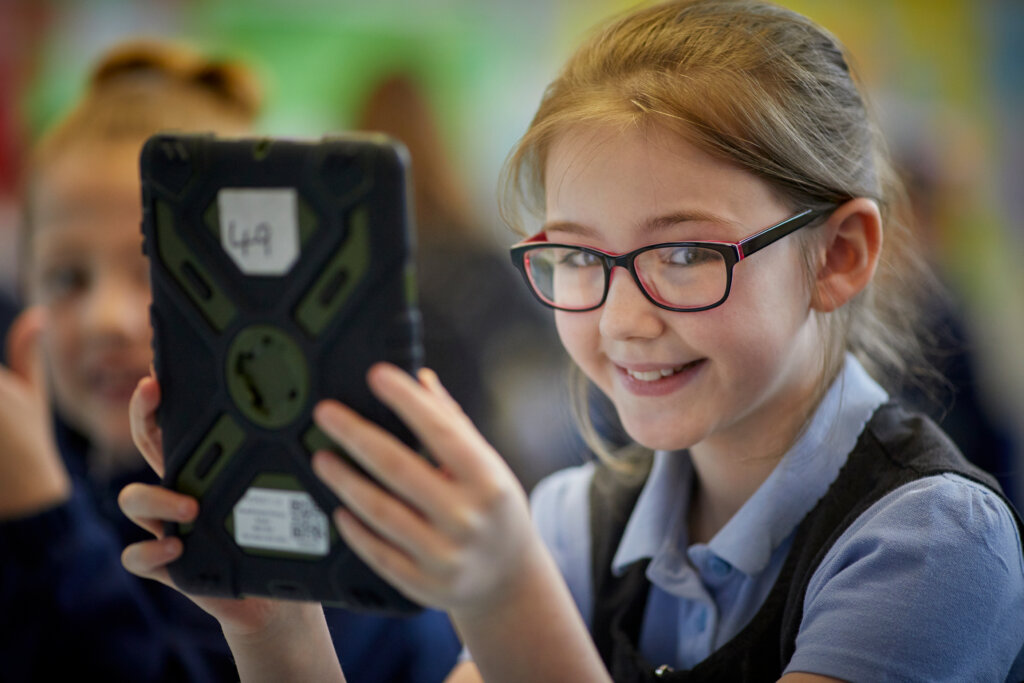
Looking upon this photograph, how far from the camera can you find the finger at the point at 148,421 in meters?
0.47

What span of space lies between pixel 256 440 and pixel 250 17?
7.08ft

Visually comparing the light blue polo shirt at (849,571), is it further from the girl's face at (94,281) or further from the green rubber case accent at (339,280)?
the girl's face at (94,281)

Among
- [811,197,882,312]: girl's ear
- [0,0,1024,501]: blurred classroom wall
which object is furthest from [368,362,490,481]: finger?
[0,0,1024,501]: blurred classroom wall

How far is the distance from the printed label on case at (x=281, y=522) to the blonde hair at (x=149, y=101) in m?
0.55

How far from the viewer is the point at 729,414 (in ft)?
2.04

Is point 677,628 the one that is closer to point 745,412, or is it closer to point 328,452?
point 745,412

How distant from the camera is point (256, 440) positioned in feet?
1.41

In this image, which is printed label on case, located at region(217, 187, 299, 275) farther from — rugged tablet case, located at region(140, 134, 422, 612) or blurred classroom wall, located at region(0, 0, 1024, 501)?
blurred classroom wall, located at region(0, 0, 1024, 501)

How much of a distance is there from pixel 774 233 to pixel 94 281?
574 mm

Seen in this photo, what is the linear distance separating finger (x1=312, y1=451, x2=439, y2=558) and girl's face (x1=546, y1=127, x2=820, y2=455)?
241 millimetres

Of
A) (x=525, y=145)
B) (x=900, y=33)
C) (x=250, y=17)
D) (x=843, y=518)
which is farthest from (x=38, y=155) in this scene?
(x=900, y=33)

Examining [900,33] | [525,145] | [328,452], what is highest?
[900,33]

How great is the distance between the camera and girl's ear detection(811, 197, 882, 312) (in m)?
0.65

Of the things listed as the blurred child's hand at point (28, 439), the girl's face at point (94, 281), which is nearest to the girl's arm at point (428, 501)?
the girl's face at point (94, 281)
